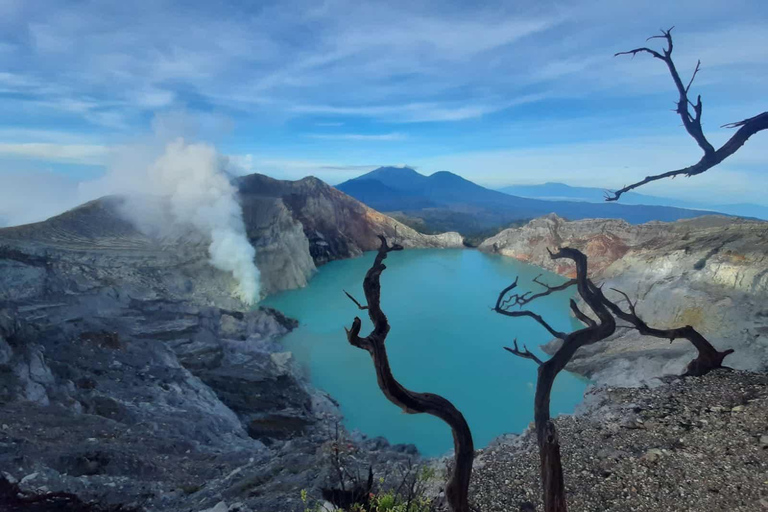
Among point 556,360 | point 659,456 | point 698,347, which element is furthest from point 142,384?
point 698,347

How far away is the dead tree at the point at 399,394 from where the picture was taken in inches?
141

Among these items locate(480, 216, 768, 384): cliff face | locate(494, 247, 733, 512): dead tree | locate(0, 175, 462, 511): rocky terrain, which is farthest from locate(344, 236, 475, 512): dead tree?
locate(480, 216, 768, 384): cliff face

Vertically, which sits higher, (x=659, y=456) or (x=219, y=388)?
(x=659, y=456)

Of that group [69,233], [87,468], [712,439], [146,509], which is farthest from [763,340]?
[69,233]

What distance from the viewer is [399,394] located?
12.1 ft

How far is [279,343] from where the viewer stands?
20734 mm

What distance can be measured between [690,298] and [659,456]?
13276 millimetres

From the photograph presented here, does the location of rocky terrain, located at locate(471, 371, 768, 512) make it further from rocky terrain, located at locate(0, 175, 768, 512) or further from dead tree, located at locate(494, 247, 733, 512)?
dead tree, located at locate(494, 247, 733, 512)

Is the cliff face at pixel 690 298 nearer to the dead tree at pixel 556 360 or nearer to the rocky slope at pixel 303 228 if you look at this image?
the dead tree at pixel 556 360

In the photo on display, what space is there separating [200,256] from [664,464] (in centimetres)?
2702

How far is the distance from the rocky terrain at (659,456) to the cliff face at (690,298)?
218 centimetres

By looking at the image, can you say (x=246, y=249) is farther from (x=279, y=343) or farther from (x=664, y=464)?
(x=664, y=464)

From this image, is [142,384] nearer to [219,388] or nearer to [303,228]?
[219,388]

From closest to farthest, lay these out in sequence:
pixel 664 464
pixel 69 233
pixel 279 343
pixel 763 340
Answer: pixel 664 464, pixel 763 340, pixel 279 343, pixel 69 233
